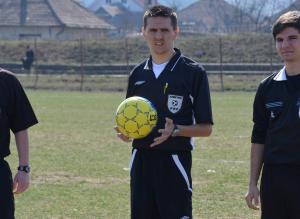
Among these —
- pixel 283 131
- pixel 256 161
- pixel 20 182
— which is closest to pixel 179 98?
pixel 256 161

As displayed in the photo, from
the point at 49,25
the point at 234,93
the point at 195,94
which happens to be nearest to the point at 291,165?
the point at 195,94

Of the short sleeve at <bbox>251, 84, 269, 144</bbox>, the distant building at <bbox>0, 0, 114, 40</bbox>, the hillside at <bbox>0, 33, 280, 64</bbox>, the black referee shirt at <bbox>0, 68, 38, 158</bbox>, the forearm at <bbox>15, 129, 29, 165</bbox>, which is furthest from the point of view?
the distant building at <bbox>0, 0, 114, 40</bbox>

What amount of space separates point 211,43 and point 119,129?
4221 centimetres

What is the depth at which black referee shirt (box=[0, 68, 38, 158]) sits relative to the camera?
214 inches

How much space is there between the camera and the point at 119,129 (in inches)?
223

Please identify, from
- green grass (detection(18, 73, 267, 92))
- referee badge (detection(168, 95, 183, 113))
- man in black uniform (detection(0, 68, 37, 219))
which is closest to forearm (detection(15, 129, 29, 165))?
man in black uniform (detection(0, 68, 37, 219))

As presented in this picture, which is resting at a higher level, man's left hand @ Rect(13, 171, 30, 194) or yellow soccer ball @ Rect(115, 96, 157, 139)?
yellow soccer ball @ Rect(115, 96, 157, 139)

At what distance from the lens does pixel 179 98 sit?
559cm

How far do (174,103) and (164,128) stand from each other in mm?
220

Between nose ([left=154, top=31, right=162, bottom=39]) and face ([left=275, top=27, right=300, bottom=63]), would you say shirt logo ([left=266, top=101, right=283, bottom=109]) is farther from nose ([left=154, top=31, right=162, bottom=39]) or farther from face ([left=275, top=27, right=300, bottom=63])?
nose ([left=154, top=31, right=162, bottom=39])

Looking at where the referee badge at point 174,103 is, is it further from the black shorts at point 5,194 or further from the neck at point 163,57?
the black shorts at point 5,194

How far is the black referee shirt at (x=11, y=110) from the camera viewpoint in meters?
5.43

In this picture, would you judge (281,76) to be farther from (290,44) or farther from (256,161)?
(256,161)

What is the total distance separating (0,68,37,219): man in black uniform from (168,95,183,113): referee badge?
1.08m
